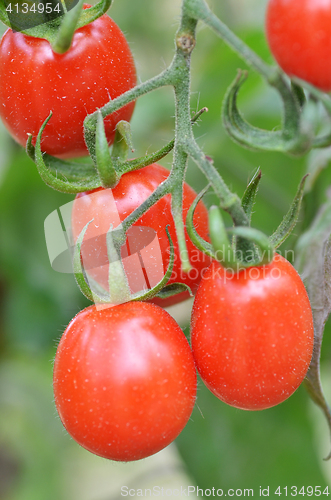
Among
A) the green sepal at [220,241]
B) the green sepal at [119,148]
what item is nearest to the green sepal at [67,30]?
the green sepal at [119,148]

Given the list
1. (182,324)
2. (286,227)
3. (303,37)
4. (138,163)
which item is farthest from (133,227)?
(182,324)

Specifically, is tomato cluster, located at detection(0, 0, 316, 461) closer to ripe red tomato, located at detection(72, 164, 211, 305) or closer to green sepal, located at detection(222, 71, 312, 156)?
ripe red tomato, located at detection(72, 164, 211, 305)

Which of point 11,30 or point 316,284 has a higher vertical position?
point 11,30

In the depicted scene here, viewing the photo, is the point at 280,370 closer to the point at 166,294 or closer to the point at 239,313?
the point at 239,313

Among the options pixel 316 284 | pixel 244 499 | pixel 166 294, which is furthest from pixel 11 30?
pixel 244 499

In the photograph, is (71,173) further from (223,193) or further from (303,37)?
(303,37)

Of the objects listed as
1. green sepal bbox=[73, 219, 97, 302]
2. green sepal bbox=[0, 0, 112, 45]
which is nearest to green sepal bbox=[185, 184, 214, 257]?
green sepal bbox=[73, 219, 97, 302]
